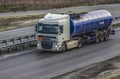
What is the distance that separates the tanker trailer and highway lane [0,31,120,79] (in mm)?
695

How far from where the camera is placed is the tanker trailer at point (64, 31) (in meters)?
34.0

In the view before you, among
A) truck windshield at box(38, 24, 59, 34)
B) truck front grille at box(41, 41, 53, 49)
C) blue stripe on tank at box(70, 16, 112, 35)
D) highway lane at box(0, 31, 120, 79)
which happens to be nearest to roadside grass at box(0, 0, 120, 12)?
blue stripe on tank at box(70, 16, 112, 35)

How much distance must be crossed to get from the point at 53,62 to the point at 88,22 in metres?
8.91

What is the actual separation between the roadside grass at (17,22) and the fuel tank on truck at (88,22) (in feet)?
50.0

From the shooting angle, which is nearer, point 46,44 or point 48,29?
point 46,44

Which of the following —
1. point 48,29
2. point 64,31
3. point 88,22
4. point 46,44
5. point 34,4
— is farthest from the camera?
point 34,4

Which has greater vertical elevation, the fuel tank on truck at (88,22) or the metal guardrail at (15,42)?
the fuel tank on truck at (88,22)

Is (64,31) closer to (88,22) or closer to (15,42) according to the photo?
(88,22)

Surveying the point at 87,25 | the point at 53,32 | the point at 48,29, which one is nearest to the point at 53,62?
the point at 53,32

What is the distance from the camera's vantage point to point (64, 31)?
114 feet

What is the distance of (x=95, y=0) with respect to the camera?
93.6m

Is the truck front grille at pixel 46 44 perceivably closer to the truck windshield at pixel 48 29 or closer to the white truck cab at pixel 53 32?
the white truck cab at pixel 53 32

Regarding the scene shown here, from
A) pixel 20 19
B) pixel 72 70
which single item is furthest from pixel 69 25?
pixel 20 19

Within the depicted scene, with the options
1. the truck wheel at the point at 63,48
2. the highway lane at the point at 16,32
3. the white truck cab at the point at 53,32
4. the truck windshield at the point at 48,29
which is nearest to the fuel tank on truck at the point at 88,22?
the white truck cab at the point at 53,32
